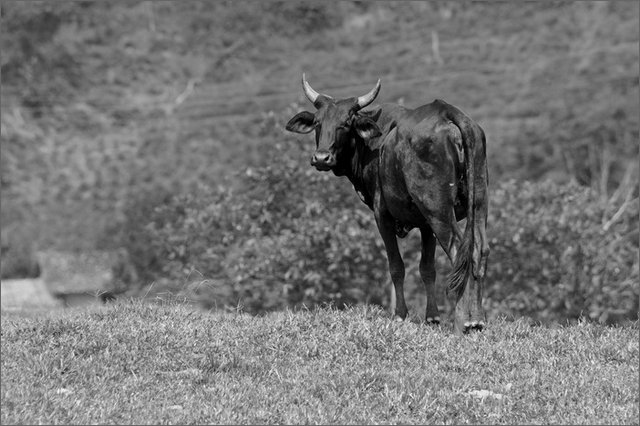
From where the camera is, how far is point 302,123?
10852 mm

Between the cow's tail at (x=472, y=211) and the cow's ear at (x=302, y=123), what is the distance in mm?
1827

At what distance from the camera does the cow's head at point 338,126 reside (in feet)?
32.9

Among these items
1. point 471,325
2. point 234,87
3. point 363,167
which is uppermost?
point 363,167

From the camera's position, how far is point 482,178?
945 centimetres

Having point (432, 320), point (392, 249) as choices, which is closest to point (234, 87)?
point (392, 249)

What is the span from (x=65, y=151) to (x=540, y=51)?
23.6 meters

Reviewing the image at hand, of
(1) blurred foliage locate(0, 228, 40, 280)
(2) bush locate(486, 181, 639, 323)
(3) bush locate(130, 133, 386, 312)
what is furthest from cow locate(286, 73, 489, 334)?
(1) blurred foliage locate(0, 228, 40, 280)

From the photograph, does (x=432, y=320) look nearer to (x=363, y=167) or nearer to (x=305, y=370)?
(x=363, y=167)

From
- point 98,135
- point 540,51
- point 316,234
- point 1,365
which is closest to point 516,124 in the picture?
point 540,51

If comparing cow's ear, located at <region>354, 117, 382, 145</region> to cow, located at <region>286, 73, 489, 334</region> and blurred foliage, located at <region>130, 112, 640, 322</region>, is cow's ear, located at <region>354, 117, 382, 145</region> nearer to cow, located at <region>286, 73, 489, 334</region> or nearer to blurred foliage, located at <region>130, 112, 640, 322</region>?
cow, located at <region>286, 73, 489, 334</region>

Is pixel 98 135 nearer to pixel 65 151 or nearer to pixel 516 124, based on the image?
pixel 65 151

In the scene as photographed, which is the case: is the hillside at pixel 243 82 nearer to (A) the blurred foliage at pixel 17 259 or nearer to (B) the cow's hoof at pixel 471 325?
(A) the blurred foliage at pixel 17 259

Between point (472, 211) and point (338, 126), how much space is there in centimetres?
177

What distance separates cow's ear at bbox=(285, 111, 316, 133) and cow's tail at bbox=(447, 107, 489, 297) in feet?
5.99
